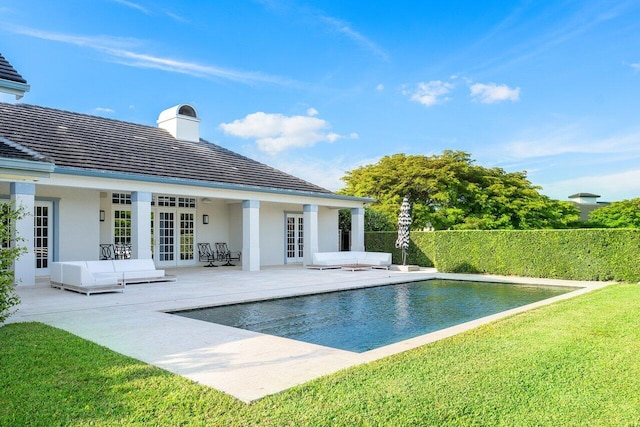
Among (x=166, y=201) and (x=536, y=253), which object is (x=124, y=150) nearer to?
(x=166, y=201)

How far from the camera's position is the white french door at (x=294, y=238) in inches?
872

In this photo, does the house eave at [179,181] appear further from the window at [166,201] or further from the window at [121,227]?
the window at [121,227]

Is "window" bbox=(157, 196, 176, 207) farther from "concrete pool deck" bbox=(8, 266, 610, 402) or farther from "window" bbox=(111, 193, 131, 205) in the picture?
"concrete pool deck" bbox=(8, 266, 610, 402)

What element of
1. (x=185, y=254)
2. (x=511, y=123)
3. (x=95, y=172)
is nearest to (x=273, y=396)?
(x=95, y=172)

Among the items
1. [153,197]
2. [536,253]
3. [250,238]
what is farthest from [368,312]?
[153,197]

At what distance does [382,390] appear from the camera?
4.15 meters

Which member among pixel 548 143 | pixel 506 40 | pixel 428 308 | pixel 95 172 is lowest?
pixel 428 308

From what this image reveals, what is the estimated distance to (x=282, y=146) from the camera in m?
27.6

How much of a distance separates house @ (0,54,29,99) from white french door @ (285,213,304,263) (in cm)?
1498

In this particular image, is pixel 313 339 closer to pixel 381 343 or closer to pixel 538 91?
pixel 381 343

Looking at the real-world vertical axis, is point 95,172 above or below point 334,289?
above

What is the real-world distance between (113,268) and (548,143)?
22.7 metres

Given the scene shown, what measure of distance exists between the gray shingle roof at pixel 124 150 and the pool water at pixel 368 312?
8.13 m

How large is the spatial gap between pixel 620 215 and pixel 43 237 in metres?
48.9
